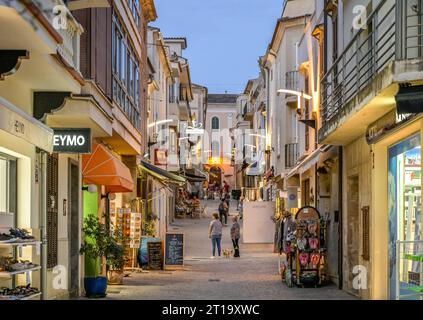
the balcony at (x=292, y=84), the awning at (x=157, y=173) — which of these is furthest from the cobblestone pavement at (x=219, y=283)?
the balcony at (x=292, y=84)

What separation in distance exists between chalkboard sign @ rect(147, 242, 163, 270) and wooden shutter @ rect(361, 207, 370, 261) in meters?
9.38

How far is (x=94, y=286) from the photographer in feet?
57.4

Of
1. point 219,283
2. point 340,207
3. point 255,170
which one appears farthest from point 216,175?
point 340,207

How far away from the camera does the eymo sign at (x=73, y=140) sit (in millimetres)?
14422

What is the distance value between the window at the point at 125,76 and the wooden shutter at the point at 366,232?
21.6 feet

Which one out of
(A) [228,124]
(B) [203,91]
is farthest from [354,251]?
(A) [228,124]

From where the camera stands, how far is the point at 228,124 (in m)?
119

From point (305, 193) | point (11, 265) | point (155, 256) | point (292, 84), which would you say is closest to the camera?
point (11, 265)

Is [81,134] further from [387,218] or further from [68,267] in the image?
[387,218]

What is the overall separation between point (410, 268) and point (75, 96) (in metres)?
6.35

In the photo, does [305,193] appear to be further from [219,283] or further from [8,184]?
[8,184]

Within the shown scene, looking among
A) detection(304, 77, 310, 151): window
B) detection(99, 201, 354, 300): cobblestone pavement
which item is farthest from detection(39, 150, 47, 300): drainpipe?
detection(304, 77, 310, 151): window

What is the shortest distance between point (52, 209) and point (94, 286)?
103 inches

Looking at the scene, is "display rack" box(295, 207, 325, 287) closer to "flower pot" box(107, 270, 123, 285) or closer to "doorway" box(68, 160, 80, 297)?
"flower pot" box(107, 270, 123, 285)
